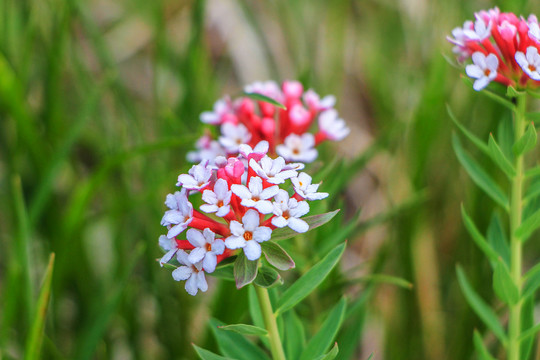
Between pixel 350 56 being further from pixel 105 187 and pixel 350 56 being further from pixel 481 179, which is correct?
pixel 481 179

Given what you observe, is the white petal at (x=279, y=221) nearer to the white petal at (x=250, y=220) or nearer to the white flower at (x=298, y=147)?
the white petal at (x=250, y=220)

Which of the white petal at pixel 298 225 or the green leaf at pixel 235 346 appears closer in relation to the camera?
the white petal at pixel 298 225

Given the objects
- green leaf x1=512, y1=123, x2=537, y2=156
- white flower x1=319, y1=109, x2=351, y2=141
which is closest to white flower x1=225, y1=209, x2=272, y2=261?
green leaf x1=512, y1=123, x2=537, y2=156

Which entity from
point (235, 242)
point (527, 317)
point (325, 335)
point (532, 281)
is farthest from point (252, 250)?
point (527, 317)

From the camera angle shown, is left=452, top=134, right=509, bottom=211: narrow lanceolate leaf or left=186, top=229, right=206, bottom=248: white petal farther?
left=452, top=134, right=509, bottom=211: narrow lanceolate leaf

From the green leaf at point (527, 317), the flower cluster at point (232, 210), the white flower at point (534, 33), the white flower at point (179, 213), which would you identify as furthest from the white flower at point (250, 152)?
the green leaf at point (527, 317)

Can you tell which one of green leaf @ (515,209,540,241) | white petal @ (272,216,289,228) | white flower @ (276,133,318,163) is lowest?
green leaf @ (515,209,540,241)

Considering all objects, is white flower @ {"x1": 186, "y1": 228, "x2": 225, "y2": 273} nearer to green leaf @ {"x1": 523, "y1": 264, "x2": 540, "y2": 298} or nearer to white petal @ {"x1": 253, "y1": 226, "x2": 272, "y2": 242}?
white petal @ {"x1": 253, "y1": 226, "x2": 272, "y2": 242}

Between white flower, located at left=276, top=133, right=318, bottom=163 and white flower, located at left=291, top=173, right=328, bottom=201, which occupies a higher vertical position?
white flower, located at left=276, top=133, right=318, bottom=163
